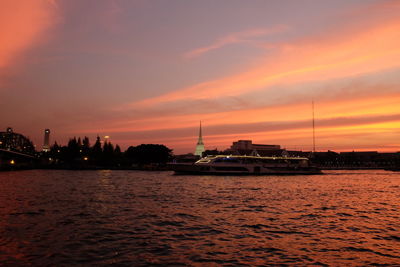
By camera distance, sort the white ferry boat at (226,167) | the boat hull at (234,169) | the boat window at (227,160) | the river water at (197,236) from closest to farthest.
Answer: the river water at (197,236) < the boat hull at (234,169) < the white ferry boat at (226,167) < the boat window at (227,160)

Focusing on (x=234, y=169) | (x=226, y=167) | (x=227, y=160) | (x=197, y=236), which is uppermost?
(x=227, y=160)

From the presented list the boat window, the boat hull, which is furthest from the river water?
the boat window

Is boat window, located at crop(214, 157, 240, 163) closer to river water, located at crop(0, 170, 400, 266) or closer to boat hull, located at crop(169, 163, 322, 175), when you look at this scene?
boat hull, located at crop(169, 163, 322, 175)

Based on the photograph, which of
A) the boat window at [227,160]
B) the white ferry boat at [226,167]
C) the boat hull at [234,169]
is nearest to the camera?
the boat hull at [234,169]

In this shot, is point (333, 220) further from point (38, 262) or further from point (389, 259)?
point (38, 262)

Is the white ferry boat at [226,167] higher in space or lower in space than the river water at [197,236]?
higher

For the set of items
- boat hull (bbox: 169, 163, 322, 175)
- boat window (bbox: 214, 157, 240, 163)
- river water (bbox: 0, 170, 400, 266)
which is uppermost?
boat window (bbox: 214, 157, 240, 163)

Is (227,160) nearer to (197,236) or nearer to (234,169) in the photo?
(234,169)

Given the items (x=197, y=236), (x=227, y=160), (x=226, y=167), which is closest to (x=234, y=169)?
(x=226, y=167)

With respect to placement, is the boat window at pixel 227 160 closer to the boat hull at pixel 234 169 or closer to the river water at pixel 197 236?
the boat hull at pixel 234 169

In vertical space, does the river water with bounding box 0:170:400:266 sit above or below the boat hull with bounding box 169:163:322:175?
below

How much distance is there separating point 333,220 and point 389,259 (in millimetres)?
11024

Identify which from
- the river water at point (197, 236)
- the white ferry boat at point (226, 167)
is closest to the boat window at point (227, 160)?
the white ferry boat at point (226, 167)

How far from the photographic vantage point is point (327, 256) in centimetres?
1537
